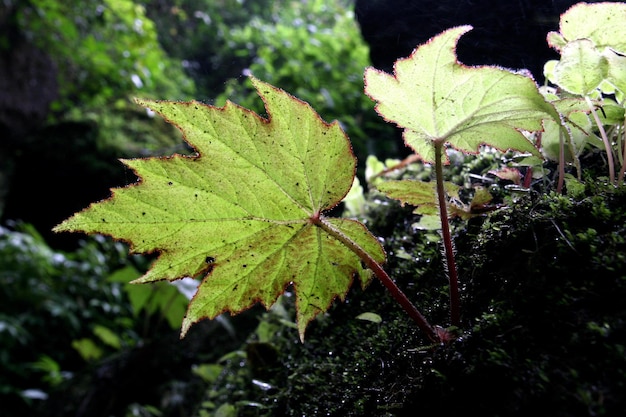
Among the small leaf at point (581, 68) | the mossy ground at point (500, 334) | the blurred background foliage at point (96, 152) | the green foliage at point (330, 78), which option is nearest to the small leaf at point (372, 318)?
the mossy ground at point (500, 334)

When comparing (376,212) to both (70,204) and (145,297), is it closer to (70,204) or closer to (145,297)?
(145,297)

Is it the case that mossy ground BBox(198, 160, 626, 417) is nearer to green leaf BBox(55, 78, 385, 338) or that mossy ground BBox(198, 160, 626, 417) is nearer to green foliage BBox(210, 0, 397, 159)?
green leaf BBox(55, 78, 385, 338)

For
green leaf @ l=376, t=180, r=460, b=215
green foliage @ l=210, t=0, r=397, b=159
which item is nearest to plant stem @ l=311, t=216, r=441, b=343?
green leaf @ l=376, t=180, r=460, b=215

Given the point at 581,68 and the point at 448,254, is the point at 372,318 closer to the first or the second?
the point at 448,254

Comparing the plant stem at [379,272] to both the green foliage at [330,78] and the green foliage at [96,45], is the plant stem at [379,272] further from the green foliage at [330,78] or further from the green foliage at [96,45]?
the green foliage at [96,45]

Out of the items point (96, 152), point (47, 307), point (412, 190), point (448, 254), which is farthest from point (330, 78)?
point (47, 307)

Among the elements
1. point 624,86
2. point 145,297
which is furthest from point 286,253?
point 145,297
